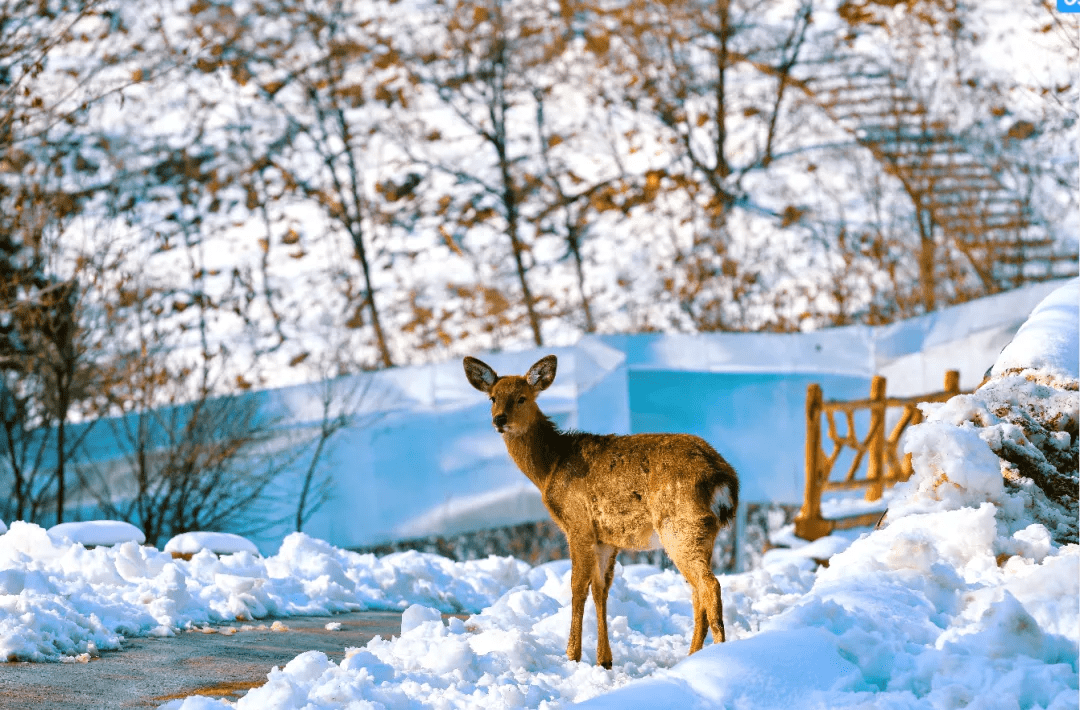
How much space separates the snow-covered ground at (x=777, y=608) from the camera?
15.8 ft

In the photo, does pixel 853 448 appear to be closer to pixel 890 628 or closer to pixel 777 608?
pixel 777 608

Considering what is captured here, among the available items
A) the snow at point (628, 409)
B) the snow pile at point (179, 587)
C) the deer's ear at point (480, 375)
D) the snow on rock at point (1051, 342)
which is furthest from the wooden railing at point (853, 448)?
the deer's ear at point (480, 375)

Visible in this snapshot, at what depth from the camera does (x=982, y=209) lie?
65.5 feet

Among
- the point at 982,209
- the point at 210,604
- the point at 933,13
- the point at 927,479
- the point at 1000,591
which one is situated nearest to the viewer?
the point at 1000,591

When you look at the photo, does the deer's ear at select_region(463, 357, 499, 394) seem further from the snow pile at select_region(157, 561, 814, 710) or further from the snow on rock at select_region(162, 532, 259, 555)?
the snow on rock at select_region(162, 532, 259, 555)

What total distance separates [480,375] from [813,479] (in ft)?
27.2

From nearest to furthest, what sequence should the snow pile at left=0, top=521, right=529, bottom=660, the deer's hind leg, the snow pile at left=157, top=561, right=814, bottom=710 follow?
the snow pile at left=157, top=561, right=814, bottom=710, the deer's hind leg, the snow pile at left=0, top=521, right=529, bottom=660

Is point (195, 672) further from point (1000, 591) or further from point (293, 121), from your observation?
point (293, 121)

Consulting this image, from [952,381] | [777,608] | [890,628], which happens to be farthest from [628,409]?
[890,628]

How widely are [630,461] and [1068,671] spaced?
2.32m

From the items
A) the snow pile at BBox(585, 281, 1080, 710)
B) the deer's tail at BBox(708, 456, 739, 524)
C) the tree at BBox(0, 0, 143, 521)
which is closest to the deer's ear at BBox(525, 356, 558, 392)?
the deer's tail at BBox(708, 456, 739, 524)

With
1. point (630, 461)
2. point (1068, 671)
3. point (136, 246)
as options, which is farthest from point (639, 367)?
point (1068, 671)

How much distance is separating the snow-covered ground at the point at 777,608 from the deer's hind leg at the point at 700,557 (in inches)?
15.6

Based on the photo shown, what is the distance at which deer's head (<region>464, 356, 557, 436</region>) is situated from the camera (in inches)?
267
